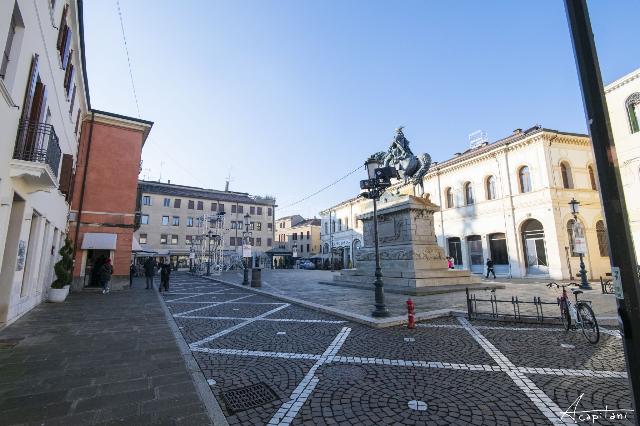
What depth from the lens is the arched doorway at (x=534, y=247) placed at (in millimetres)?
23141

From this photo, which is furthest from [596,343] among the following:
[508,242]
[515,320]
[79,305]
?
[508,242]

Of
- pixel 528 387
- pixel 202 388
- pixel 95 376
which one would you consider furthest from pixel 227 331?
pixel 528 387

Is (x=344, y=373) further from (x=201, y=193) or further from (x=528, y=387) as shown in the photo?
(x=201, y=193)

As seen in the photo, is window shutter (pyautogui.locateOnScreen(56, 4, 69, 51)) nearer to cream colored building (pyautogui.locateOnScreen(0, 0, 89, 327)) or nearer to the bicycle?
cream colored building (pyautogui.locateOnScreen(0, 0, 89, 327))

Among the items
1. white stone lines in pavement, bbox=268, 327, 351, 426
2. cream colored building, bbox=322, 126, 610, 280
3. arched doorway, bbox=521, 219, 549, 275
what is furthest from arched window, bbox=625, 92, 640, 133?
white stone lines in pavement, bbox=268, 327, 351, 426

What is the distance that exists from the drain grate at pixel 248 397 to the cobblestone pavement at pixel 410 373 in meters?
Result: 0.01

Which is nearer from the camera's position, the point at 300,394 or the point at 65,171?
the point at 300,394

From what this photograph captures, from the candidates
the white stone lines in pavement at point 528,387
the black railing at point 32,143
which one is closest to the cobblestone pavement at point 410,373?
the white stone lines in pavement at point 528,387

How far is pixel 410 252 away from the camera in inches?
588

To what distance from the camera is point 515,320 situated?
8.03 metres

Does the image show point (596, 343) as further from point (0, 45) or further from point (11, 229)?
point (11, 229)

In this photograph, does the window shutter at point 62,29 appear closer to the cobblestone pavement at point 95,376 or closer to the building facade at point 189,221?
the cobblestone pavement at point 95,376

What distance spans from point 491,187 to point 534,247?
632 centimetres

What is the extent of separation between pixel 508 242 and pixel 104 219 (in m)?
29.5
